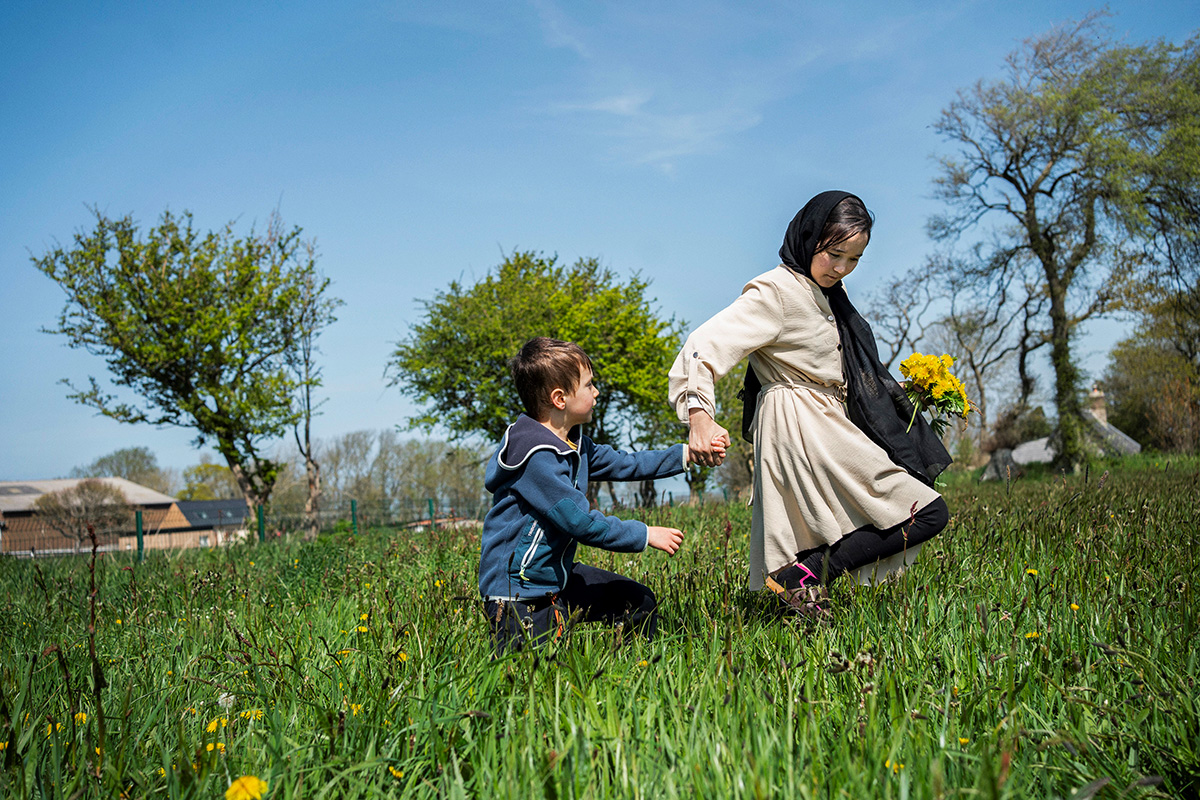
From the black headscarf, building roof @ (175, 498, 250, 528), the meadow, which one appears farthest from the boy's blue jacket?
building roof @ (175, 498, 250, 528)

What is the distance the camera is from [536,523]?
2834 millimetres

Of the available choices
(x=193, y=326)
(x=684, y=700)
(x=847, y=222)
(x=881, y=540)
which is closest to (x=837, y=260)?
(x=847, y=222)

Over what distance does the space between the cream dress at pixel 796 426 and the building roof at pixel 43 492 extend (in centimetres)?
6393

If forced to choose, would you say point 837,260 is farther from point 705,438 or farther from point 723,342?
point 705,438

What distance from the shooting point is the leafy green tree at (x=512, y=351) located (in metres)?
27.5

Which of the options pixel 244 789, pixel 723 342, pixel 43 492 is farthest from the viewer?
pixel 43 492

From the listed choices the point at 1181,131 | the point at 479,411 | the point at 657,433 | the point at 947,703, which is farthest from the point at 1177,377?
the point at 947,703

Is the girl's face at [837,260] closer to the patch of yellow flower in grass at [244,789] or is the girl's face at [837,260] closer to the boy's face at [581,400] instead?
the boy's face at [581,400]

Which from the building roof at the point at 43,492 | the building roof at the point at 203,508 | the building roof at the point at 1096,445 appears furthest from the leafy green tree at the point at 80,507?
the building roof at the point at 1096,445

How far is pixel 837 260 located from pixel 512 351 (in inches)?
964

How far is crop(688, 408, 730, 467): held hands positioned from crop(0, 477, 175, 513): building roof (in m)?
64.0

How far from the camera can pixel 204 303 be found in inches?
918

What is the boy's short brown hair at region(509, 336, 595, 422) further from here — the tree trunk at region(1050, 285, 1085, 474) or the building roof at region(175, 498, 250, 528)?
the building roof at region(175, 498, 250, 528)

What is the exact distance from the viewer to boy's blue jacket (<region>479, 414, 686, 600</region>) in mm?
2727
